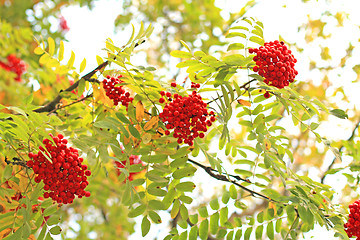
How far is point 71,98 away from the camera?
6.02ft

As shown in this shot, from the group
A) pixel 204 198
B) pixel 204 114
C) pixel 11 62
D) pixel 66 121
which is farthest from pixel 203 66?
pixel 204 198

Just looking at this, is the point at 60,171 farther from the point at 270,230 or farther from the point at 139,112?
the point at 270,230

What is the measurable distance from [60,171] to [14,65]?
2.93 meters

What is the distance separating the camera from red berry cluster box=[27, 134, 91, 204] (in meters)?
1.39

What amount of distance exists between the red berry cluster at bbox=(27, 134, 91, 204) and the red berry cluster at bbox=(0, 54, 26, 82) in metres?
2.68

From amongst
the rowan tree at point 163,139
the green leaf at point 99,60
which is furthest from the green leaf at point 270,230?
the green leaf at point 99,60

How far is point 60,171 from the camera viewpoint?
1.41 meters

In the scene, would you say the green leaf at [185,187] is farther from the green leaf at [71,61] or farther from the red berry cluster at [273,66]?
the green leaf at [71,61]

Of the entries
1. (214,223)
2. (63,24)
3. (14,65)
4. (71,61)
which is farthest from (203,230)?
(63,24)

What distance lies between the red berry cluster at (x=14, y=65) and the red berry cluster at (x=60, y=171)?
2.68 meters

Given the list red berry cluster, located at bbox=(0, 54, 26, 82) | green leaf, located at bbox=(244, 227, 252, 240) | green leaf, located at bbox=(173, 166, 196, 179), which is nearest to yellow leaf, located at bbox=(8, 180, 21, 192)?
green leaf, located at bbox=(173, 166, 196, 179)

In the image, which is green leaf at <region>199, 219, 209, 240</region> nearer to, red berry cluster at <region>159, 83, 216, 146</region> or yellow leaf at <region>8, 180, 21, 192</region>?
red berry cluster at <region>159, 83, 216, 146</region>

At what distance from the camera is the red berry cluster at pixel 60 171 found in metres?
1.39

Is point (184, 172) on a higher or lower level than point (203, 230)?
higher
